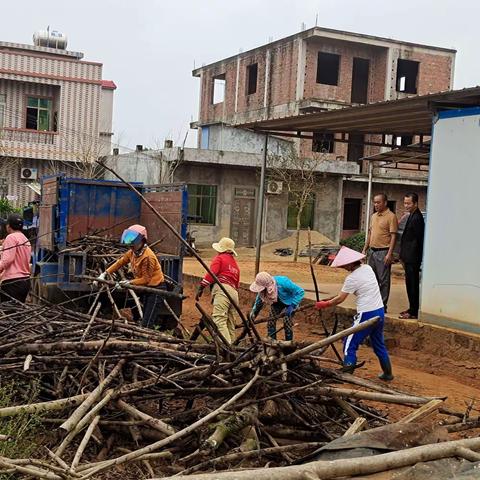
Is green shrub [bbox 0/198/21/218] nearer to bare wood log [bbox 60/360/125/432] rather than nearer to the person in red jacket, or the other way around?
the person in red jacket

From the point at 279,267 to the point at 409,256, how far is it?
12101mm

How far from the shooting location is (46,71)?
31766 millimetres

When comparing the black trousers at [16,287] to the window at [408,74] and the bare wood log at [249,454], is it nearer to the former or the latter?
the bare wood log at [249,454]

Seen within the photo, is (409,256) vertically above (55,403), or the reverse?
(409,256)

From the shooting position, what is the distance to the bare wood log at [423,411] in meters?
5.43

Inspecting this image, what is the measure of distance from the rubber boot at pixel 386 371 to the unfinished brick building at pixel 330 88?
855 inches

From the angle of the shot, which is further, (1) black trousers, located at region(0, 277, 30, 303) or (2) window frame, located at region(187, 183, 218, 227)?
(2) window frame, located at region(187, 183, 218, 227)

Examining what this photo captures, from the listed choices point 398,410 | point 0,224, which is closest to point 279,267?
point 0,224

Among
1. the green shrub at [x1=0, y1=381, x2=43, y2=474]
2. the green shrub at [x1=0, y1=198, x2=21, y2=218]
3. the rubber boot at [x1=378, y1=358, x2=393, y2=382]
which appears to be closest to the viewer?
the green shrub at [x1=0, y1=381, x2=43, y2=474]

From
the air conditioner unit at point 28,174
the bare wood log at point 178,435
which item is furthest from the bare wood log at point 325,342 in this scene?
the air conditioner unit at point 28,174

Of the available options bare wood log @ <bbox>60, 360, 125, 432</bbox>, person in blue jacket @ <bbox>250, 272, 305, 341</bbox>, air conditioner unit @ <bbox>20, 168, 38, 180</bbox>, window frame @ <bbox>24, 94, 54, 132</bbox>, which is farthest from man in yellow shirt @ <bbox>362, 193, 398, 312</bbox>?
window frame @ <bbox>24, 94, 54, 132</bbox>

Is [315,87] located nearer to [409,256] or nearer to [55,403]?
[409,256]

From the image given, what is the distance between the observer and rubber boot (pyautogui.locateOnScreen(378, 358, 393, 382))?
8094mm

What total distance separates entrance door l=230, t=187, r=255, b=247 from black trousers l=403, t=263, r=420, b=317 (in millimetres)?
19501
